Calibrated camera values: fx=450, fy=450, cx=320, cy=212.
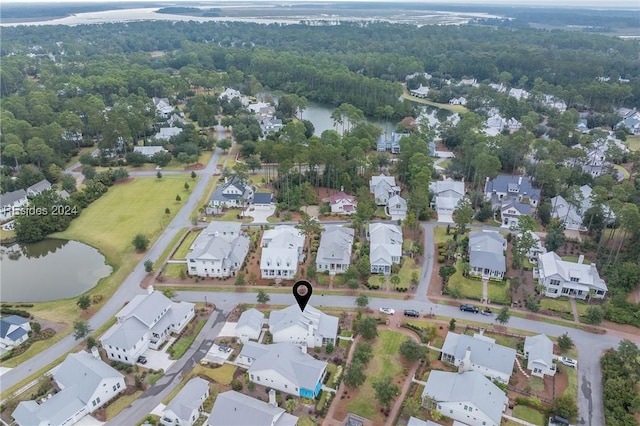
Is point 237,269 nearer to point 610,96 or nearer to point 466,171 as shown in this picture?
point 466,171

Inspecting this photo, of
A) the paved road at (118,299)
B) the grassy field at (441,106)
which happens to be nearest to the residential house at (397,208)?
the paved road at (118,299)

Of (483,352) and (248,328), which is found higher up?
(483,352)

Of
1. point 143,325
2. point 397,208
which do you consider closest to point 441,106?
point 397,208

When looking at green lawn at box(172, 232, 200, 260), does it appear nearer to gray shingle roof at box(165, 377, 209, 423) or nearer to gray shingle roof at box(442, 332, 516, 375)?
gray shingle roof at box(165, 377, 209, 423)

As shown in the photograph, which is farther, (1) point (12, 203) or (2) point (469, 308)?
(1) point (12, 203)

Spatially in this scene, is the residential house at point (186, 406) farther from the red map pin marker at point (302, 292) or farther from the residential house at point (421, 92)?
the residential house at point (421, 92)

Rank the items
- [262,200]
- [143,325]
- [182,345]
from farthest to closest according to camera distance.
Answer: [262,200] < [182,345] < [143,325]

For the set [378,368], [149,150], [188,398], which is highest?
[188,398]

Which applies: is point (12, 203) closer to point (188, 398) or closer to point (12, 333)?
point (12, 333)
